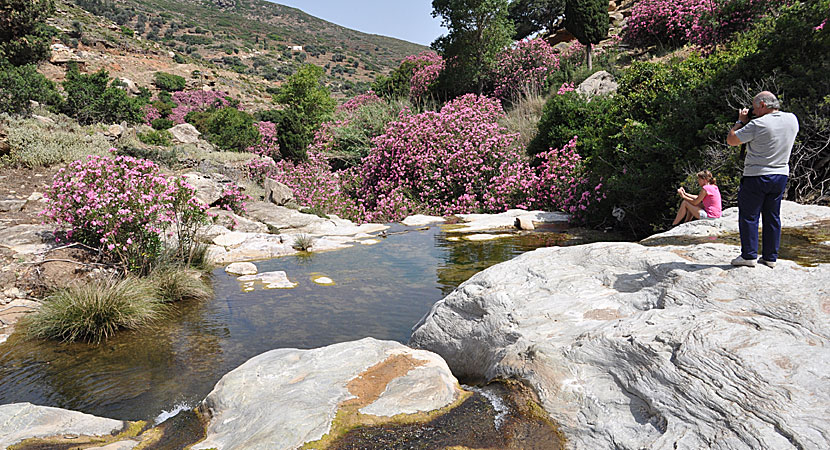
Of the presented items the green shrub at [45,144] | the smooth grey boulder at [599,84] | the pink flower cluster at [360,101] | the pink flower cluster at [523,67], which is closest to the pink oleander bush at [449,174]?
the smooth grey boulder at [599,84]

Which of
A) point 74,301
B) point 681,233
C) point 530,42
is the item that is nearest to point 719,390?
point 681,233

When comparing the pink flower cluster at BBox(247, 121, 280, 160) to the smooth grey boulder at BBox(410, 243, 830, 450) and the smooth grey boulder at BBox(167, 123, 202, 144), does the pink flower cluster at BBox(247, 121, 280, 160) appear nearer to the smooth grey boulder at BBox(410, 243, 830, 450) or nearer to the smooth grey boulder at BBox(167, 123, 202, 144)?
the smooth grey boulder at BBox(167, 123, 202, 144)

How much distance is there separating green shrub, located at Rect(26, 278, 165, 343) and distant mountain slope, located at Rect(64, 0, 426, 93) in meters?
43.7

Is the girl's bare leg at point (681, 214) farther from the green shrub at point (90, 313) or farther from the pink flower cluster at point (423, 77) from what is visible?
the pink flower cluster at point (423, 77)

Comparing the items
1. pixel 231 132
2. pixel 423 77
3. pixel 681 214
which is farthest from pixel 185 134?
pixel 681 214

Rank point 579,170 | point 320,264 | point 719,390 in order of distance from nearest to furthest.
→ point 719,390
point 320,264
point 579,170

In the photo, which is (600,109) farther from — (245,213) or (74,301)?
(74,301)

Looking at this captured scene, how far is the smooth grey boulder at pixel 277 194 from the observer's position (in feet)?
43.8

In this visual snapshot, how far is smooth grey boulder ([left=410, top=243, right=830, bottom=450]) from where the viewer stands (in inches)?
83.8

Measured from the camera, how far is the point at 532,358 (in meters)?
3.00

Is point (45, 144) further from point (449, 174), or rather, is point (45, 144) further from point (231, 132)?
point (449, 174)

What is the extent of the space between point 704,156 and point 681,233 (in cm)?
267

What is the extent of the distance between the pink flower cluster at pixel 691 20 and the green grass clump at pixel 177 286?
48.5 ft

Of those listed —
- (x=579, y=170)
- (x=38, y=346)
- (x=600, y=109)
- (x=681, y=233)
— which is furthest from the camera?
(x=600, y=109)
